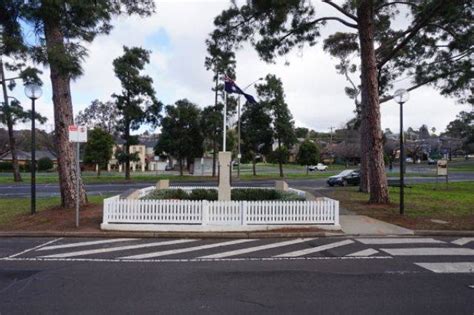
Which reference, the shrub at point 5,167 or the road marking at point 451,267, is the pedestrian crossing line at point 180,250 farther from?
the shrub at point 5,167

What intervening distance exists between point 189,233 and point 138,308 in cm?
647

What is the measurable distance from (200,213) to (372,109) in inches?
363

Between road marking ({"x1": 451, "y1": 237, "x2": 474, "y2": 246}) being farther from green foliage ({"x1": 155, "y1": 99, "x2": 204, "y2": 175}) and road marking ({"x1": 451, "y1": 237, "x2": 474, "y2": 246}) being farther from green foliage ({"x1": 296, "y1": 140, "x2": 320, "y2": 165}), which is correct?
green foliage ({"x1": 296, "y1": 140, "x2": 320, "y2": 165})

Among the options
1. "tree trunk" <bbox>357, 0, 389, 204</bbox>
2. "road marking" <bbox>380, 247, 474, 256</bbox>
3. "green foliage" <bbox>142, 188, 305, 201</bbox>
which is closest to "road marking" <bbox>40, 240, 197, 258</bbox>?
"road marking" <bbox>380, 247, 474, 256</bbox>

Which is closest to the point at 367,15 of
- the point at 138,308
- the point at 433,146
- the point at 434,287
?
the point at 434,287

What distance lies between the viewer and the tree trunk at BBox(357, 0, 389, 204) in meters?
Answer: 18.1

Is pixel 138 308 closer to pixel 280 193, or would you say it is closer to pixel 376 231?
pixel 376 231

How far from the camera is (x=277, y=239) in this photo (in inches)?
459

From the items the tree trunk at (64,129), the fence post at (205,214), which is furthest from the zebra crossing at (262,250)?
the tree trunk at (64,129)

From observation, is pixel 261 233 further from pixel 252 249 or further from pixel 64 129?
pixel 64 129

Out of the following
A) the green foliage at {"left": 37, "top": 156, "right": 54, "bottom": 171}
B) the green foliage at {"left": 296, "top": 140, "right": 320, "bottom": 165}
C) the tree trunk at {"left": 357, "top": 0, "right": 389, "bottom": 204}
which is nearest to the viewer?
the tree trunk at {"left": 357, "top": 0, "right": 389, "bottom": 204}

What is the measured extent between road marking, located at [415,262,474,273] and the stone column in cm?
799

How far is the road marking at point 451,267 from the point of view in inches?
311

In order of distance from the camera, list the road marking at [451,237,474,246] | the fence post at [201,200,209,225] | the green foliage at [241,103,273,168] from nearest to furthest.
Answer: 1. the road marking at [451,237,474,246]
2. the fence post at [201,200,209,225]
3. the green foliage at [241,103,273,168]
